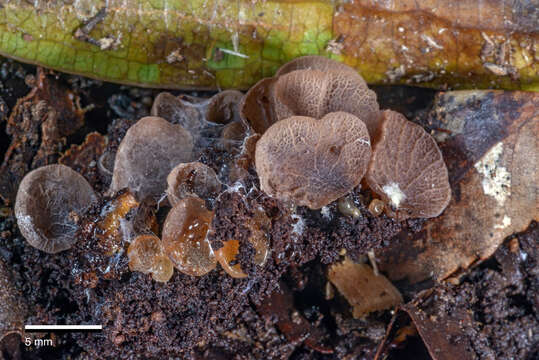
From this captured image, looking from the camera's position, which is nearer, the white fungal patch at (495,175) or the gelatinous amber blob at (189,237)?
the gelatinous amber blob at (189,237)

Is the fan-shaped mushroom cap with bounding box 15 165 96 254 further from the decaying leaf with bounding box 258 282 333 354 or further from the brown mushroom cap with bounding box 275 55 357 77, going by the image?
the brown mushroom cap with bounding box 275 55 357 77

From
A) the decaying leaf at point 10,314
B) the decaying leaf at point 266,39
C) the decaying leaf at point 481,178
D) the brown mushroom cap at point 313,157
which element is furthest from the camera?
the decaying leaf at point 266,39

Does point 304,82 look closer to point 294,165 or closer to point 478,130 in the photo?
point 294,165

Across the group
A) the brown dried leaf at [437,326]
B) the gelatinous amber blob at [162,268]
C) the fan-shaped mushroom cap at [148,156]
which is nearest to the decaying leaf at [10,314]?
the fan-shaped mushroom cap at [148,156]

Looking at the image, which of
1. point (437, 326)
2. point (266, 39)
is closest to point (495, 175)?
point (437, 326)

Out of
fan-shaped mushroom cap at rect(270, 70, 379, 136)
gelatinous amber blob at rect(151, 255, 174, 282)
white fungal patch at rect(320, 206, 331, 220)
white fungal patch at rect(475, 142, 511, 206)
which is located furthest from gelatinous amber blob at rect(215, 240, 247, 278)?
white fungal patch at rect(475, 142, 511, 206)

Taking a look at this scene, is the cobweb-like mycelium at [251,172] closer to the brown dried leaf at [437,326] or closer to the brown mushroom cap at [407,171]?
the brown mushroom cap at [407,171]
